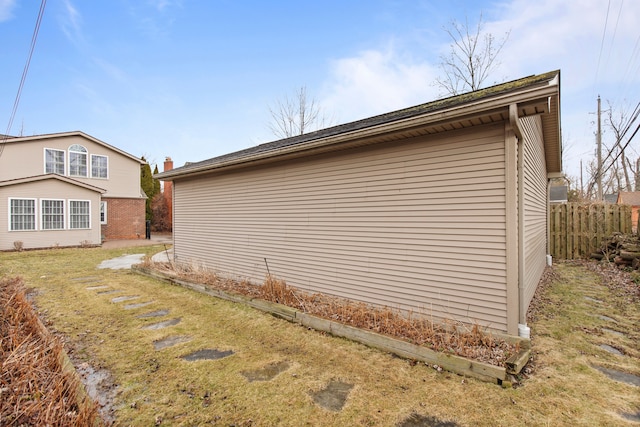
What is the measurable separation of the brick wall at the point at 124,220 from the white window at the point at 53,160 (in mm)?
2754

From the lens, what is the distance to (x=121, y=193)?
19.7 meters

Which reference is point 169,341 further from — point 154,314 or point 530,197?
point 530,197

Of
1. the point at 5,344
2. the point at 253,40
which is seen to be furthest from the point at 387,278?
the point at 253,40

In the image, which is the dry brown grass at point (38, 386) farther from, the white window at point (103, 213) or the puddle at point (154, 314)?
the white window at point (103, 213)

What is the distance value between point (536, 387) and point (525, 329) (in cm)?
84

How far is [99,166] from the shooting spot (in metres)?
18.8

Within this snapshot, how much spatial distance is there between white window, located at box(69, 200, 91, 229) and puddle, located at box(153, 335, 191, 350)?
609 inches

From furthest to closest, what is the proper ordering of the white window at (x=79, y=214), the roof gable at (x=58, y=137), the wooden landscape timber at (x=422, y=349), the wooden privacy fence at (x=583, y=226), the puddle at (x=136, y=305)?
the white window at (x=79, y=214) → the roof gable at (x=58, y=137) → the wooden privacy fence at (x=583, y=226) → the puddle at (x=136, y=305) → the wooden landscape timber at (x=422, y=349)

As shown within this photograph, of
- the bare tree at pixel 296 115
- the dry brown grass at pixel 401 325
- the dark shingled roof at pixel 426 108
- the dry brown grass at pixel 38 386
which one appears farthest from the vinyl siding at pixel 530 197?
the bare tree at pixel 296 115

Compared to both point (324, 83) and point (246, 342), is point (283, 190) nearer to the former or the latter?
point (246, 342)

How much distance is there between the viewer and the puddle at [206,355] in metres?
3.62

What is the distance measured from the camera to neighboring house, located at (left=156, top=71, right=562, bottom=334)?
3703 millimetres

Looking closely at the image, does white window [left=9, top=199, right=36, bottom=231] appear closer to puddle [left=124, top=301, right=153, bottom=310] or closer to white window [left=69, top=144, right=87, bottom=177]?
white window [left=69, top=144, right=87, bottom=177]

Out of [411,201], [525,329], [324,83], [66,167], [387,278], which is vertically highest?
[324,83]
